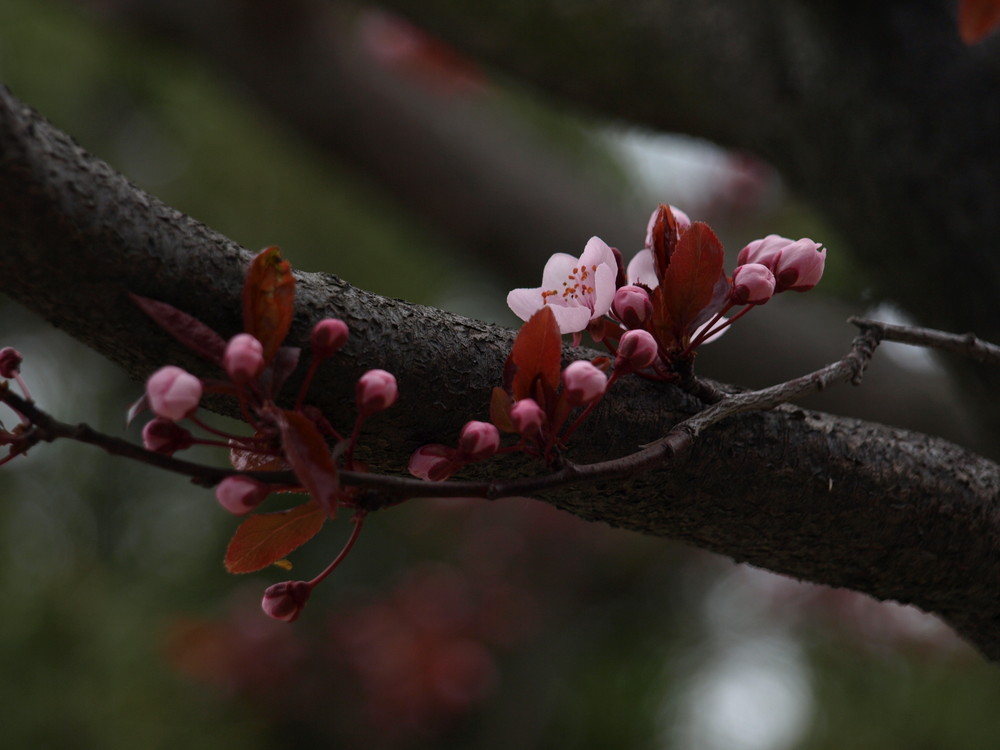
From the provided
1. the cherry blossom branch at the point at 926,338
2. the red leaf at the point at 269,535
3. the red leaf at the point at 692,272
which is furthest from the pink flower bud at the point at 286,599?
the cherry blossom branch at the point at 926,338

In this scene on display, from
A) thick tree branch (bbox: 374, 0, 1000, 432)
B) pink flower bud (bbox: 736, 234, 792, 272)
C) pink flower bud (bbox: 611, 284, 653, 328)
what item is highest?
thick tree branch (bbox: 374, 0, 1000, 432)

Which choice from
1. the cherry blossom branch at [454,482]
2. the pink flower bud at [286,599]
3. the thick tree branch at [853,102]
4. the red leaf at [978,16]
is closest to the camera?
the cherry blossom branch at [454,482]

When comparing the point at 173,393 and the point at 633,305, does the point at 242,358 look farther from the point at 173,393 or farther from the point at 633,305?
the point at 633,305

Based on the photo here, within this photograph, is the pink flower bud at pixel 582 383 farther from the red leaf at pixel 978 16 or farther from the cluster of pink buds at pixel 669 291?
the red leaf at pixel 978 16

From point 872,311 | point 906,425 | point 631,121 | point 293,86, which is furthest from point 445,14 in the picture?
point 906,425

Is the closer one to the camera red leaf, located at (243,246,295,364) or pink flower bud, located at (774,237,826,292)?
red leaf, located at (243,246,295,364)

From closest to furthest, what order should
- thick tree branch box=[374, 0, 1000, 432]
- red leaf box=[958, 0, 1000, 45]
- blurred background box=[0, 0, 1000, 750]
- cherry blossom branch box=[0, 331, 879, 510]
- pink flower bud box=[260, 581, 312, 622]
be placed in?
cherry blossom branch box=[0, 331, 879, 510] < pink flower bud box=[260, 581, 312, 622] < red leaf box=[958, 0, 1000, 45] < thick tree branch box=[374, 0, 1000, 432] < blurred background box=[0, 0, 1000, 750]

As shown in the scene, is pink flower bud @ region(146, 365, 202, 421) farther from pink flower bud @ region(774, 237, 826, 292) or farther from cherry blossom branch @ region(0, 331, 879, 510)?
pink flower bud @ region(774, 237, 826, 292)

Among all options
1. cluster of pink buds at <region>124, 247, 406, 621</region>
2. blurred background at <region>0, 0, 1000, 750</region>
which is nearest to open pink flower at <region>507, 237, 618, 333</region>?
cluster of pink buds at <region>124, 247, 406, 621</region>
